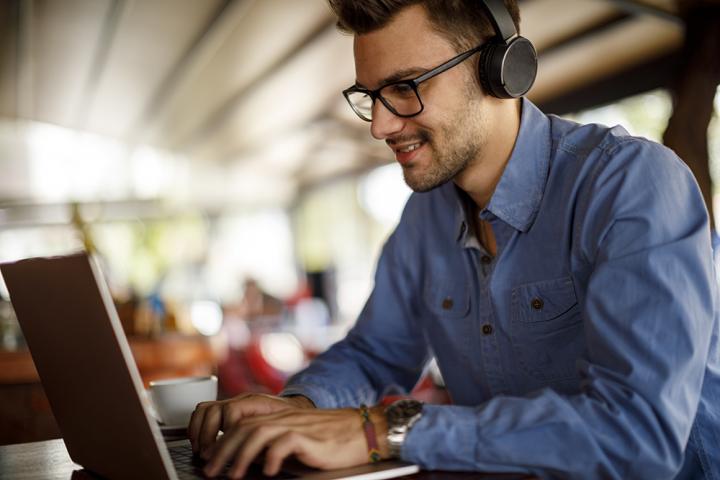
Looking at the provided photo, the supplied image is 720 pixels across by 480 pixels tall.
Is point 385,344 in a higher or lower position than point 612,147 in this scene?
lower

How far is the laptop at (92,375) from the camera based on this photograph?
0.82 metres

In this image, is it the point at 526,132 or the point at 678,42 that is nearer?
the point at 526,132

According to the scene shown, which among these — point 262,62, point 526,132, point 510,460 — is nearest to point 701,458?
point 510,460

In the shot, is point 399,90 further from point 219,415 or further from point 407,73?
point 219,415

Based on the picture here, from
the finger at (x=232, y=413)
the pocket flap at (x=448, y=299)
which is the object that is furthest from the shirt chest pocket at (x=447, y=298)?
the finger at (x=232, y=413)

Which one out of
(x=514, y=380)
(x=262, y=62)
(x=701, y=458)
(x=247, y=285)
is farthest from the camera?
(x=247, y=285)

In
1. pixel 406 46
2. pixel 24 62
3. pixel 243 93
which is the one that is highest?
pixel 24 62

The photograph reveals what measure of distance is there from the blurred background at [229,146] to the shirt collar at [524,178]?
1292 mm

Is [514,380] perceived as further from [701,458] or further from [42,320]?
[42,320]

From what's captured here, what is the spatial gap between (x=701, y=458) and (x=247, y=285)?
27.1 feet

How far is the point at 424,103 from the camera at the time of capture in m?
1.39

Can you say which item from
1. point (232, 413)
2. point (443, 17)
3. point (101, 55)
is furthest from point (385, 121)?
point (101, 55)

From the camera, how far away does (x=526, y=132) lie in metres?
1.42

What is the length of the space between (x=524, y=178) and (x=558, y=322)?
265 mm
